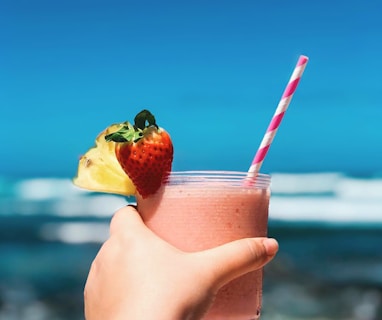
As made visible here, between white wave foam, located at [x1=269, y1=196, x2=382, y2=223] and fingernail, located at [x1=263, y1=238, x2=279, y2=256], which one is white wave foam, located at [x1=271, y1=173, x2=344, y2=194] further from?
fingernail, located at [x1=263, y1=238, x2=279, y2=256]

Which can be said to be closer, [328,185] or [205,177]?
[205,177]

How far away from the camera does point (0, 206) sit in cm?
1155

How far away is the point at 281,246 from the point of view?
30.9 feet

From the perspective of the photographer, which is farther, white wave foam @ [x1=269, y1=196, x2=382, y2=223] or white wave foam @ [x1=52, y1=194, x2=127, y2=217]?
white wave foam @ [x1=52, y1=194, x2=127, y2=217]

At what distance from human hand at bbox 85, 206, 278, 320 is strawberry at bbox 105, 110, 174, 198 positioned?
0.47 ft

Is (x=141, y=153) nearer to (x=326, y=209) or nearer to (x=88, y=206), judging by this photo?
(x=326, y=209)

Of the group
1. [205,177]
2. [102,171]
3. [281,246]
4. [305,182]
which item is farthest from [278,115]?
[305,182]

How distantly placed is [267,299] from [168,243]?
5.45 m

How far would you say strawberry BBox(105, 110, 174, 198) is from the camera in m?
2.01

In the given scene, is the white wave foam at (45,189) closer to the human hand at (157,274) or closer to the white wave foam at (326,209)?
the white wave foam at (326,209)

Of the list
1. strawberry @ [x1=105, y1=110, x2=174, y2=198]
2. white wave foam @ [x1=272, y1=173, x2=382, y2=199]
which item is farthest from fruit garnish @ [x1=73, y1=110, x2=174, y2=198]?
white wave foam @ [x1=272, y1=173, x2=382, y2=199]

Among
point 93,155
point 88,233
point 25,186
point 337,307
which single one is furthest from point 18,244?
point 93,155

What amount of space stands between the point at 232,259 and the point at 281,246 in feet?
25.1

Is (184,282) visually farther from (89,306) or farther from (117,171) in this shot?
(117,171)
